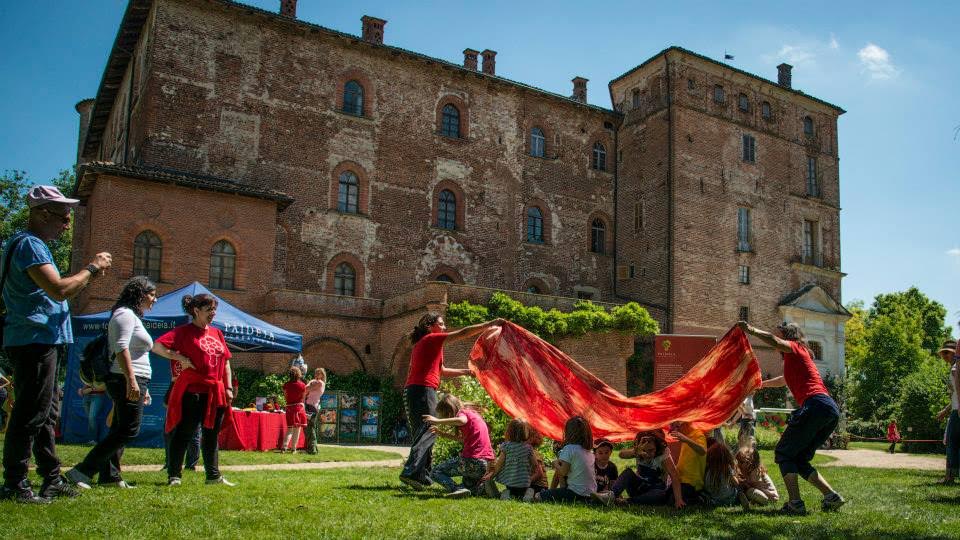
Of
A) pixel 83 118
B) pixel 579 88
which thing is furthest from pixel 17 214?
pixel 579 88

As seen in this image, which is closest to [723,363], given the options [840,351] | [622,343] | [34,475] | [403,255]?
[34,475]

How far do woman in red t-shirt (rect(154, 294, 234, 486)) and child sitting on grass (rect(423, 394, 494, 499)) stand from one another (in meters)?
2.16

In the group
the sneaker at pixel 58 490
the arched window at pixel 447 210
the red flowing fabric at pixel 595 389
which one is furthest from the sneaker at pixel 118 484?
the arched window at pixel 447 210

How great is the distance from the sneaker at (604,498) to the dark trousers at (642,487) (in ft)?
1.24

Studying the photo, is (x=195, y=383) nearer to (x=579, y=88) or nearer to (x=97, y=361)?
(x=97, y=361)

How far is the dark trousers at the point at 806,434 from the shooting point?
805cm

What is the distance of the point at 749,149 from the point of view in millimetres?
37875

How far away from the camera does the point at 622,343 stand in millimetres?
28875

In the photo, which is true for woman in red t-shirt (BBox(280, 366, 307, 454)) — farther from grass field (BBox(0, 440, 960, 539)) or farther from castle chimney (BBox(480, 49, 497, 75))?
castle chimney (BBox(480, 49, 497, 75))

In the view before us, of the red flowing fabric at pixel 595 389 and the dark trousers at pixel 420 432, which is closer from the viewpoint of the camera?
the dark trousers at pixel 420 432

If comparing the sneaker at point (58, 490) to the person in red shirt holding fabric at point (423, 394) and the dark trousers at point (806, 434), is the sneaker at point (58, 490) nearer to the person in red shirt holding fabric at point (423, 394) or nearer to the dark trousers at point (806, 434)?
the person in red shirt holding fabric at point (423, 394)

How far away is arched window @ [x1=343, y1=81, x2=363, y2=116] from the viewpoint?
3183 centimetres

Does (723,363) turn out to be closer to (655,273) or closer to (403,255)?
(403,255)

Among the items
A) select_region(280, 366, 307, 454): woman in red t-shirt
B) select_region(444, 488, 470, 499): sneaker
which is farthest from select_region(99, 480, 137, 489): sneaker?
select_region(280, 366, 307, 454): woman in red t-shirt
